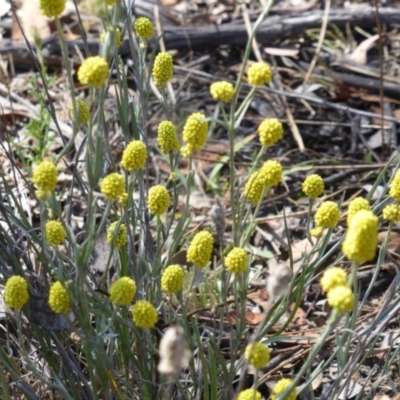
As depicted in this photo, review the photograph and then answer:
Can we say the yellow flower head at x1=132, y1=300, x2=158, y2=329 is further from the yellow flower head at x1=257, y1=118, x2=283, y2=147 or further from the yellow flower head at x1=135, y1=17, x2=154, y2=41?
the yellow flower head at x1=135, y1=17, x2=154, y2=41

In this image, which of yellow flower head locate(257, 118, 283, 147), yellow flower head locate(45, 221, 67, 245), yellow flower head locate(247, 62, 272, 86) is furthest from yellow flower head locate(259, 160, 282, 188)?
yellow flower head locate(45, 221, 67, 245)

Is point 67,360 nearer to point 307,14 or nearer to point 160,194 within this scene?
point 160,194

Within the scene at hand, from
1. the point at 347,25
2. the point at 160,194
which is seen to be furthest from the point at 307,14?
the point at 160,194

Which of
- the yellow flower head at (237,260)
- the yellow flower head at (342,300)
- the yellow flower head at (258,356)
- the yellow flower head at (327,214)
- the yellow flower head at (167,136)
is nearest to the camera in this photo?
the yellow flower head at (342,300)

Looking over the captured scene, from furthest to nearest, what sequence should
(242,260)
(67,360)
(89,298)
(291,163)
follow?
(291,163)
(67,360)
(89,298)
(242,260)

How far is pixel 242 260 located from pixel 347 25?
2736mm

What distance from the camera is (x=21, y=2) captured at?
4023 millimetres

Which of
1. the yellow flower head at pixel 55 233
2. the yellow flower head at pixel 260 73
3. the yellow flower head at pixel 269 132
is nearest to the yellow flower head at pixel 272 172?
the yellow flower head at pixel 269 132

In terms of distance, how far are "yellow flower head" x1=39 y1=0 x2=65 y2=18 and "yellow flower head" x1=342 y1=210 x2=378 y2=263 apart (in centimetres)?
67

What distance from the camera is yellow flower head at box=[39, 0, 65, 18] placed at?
139cm

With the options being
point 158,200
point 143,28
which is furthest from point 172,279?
point 143,28

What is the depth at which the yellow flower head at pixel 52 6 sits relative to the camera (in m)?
1.39

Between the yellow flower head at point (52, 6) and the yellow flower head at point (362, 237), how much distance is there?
0.67 meters

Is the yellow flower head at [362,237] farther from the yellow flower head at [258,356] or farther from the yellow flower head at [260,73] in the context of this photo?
the yellow flower head at [260,73]
